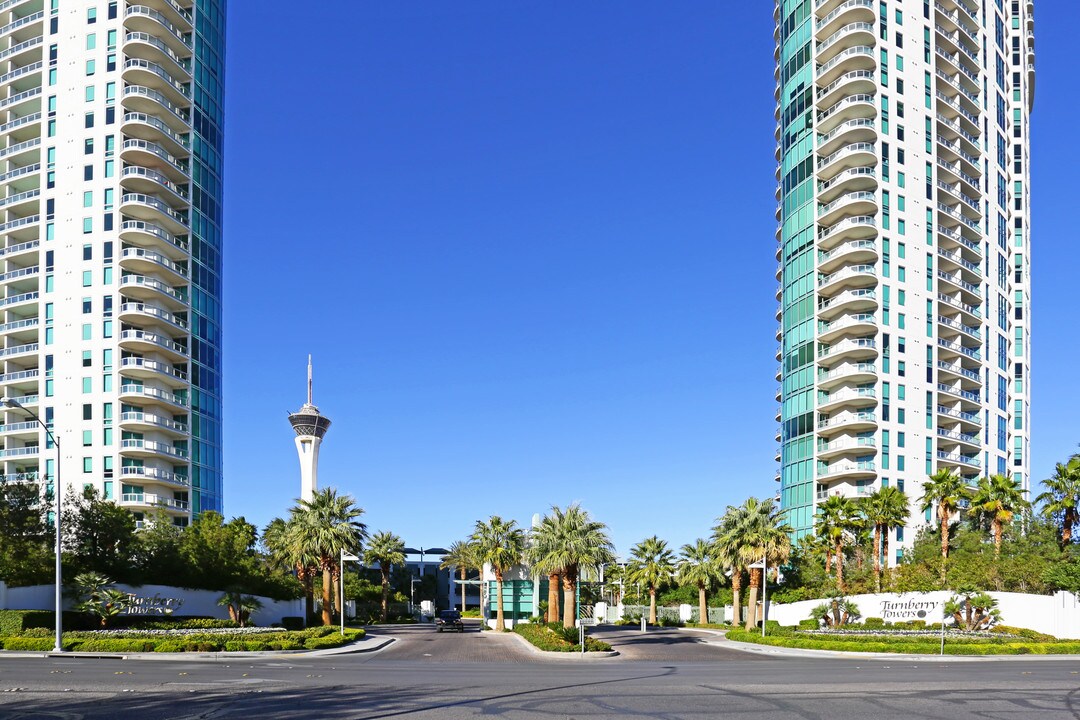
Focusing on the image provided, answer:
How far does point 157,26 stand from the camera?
316 ft

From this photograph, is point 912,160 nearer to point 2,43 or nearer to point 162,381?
point 162,381

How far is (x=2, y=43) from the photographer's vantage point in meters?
99.1

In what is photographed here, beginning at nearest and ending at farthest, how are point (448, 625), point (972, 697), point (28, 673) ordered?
1. point (972, 697)
2. point (28, 673)
3. point (448, 625)

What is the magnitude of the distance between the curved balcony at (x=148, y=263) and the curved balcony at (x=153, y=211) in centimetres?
332

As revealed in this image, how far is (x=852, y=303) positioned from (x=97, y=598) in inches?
2634

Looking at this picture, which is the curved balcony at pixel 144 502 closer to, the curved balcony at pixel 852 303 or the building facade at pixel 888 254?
the building facade at pixel 888 254

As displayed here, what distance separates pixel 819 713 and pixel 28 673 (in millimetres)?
24029

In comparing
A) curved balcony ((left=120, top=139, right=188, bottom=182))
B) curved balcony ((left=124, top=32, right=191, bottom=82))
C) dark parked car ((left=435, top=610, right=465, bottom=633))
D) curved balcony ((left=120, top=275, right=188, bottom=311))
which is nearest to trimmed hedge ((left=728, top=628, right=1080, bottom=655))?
dark parked car ((left=435, top=610, right=465, bottom=633))

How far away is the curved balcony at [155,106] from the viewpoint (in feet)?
309

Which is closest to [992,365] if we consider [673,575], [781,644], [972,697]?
[673,575]

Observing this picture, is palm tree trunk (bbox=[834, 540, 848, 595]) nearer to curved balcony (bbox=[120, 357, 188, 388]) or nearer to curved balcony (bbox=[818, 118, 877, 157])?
curved balcony (bbox=[818, 118, 877, 157])

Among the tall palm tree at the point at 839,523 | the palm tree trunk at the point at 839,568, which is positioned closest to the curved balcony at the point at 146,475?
the tall palm tree at the point at 839,523

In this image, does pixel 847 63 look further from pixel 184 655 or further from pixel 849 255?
pixel 184 655

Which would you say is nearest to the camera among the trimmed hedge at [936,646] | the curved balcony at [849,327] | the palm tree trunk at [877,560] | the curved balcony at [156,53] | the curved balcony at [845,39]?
the trimmed hedge at [936,646]
